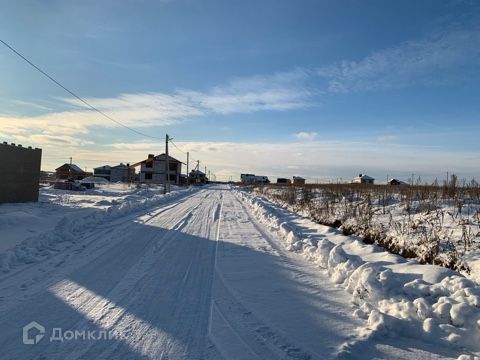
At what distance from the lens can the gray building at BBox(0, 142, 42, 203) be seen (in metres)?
16.8

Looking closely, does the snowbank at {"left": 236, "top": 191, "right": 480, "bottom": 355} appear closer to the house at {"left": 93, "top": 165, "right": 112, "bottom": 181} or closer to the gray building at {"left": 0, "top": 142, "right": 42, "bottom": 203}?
the gray building at {"left": 0, "top": 142, "right": 42, "bottom": 203}

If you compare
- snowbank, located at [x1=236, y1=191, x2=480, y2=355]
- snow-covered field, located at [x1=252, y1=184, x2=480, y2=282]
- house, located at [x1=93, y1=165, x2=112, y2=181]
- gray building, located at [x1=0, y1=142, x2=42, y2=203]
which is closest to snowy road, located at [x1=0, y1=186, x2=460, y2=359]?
snowbank, located at [x1=236, y1=191, x2=480, y2=355]

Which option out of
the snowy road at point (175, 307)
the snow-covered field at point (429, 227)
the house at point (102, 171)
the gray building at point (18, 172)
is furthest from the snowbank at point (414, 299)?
the house at point (102, 171)

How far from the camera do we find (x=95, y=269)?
663 cm

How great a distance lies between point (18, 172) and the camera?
1773cm

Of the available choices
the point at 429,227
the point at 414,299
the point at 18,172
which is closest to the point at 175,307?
the point at 414,299

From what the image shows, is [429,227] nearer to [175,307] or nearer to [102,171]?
[175,307]

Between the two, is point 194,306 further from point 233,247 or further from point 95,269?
point 233,247

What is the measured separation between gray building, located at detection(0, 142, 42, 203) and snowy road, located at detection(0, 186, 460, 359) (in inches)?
444

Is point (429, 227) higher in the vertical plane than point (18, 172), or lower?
lower

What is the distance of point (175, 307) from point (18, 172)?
16.6 m

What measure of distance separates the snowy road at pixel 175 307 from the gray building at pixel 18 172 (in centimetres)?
1127

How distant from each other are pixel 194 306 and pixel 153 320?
68 cm

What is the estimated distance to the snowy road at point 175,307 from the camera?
12.4 feet
